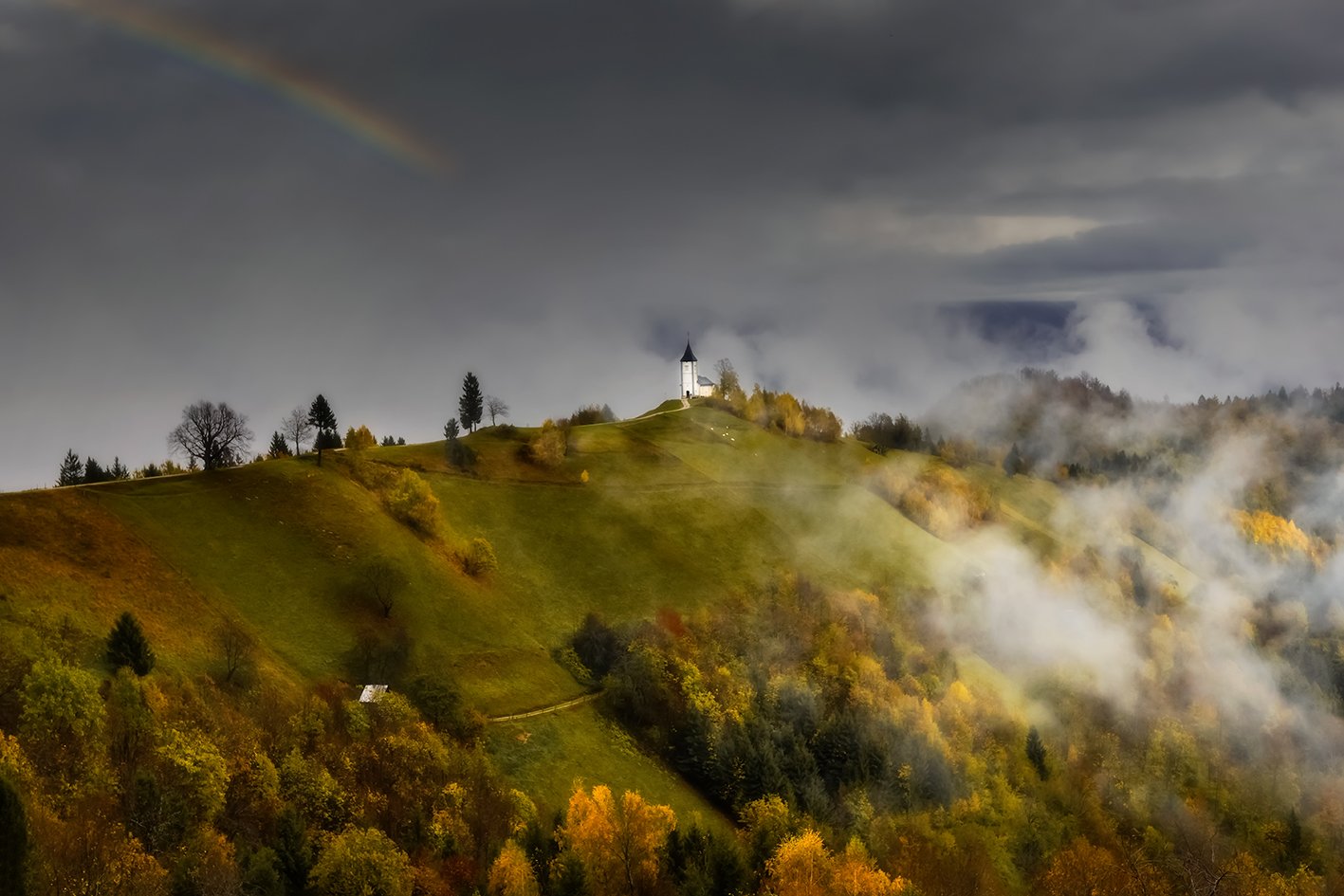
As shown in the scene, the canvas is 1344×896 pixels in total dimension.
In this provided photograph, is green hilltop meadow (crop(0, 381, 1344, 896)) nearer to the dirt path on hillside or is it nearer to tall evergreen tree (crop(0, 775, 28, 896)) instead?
tall evergreen tree (crop(0, 775, 28, 896))

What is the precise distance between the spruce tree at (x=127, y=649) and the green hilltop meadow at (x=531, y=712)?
0.86ft

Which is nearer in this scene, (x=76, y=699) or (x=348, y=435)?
(x=76, y=699)

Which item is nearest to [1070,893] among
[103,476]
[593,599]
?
[593,599]

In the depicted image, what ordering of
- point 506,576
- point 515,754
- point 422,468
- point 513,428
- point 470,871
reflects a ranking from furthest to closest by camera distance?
point 513,428 → point 422,468 → point 506,576 → point 515,754 → point 470,871

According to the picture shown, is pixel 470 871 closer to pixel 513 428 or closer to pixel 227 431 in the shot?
pixel 227 431

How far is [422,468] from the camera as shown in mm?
159125

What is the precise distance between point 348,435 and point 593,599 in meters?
44.3

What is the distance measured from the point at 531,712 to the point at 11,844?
6737cm

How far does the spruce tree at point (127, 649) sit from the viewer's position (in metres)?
83.5

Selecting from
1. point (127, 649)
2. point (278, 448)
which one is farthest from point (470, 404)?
point (127, 649)

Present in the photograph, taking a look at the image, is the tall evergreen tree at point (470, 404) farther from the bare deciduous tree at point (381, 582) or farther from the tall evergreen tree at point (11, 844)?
the tall evergreen tree at point (11, 844)

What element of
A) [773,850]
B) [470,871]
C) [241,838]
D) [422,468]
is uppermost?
[422,468]

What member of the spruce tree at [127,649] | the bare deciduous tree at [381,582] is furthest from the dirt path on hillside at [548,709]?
the spruce tree at [127,649]

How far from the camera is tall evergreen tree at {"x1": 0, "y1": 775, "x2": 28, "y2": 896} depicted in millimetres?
53281
